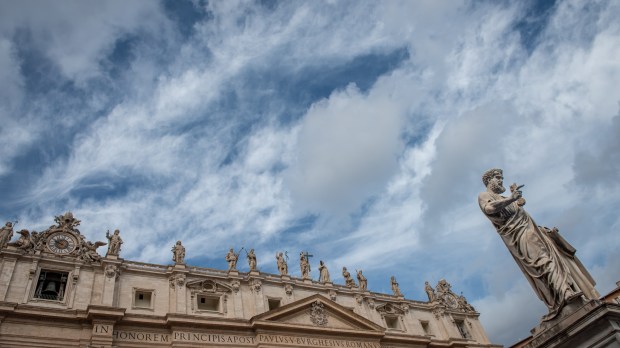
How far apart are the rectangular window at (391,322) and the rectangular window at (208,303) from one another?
12170 millimetres

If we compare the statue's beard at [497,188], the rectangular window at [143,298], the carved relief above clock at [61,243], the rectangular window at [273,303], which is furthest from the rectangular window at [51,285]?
the statue's beard at [497,188]

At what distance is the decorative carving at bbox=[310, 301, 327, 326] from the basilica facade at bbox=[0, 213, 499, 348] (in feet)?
0.20

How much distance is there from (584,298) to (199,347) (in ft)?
64.7

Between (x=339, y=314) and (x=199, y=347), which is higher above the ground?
(x=339, y=314)

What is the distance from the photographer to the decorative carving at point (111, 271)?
989 inches

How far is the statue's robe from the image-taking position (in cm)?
938

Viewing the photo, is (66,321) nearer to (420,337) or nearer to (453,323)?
(420,337)

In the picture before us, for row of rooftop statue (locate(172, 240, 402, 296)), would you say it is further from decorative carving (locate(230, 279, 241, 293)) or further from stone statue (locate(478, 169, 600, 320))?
stone statue (locate(478, 169, 600, 320))

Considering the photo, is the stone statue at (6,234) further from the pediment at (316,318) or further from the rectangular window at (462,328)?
the rectangular window at (462,328)

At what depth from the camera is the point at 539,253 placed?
9.92m

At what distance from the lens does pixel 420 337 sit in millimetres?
31812

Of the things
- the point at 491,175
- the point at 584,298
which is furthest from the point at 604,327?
the point at 491,175

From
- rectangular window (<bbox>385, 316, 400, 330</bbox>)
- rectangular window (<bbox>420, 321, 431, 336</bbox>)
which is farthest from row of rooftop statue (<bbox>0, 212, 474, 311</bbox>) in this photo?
rectangular window (<bbox>420, 321, 431, 336</bbox>)

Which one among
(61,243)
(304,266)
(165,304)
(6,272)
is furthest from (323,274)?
(6,272)
